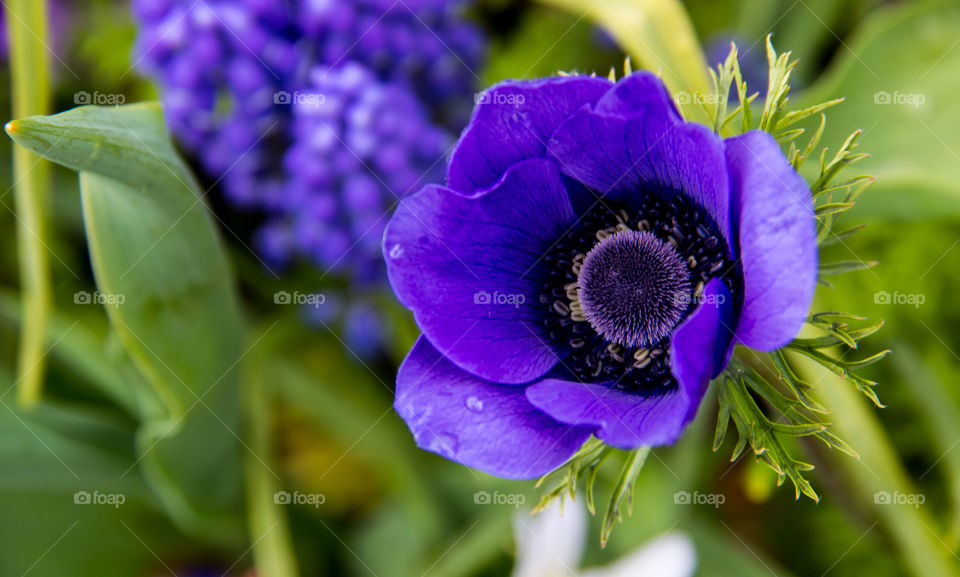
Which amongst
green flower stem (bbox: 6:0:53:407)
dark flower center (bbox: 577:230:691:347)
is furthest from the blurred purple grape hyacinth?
dark flower center (bbox: 577:230:691:347)

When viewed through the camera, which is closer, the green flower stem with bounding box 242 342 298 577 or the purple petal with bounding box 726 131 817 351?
the purple petal with bounding box 726 131 817 351

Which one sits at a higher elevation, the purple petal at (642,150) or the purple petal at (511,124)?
the purple petal at (511,124)

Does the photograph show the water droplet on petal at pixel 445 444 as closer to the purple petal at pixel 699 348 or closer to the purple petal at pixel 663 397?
the purple petal at pixel 663 397

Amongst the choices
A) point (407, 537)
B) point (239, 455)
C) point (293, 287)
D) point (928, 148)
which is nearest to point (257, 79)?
point (293, 287)

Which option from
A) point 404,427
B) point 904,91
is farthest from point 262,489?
point 904,91

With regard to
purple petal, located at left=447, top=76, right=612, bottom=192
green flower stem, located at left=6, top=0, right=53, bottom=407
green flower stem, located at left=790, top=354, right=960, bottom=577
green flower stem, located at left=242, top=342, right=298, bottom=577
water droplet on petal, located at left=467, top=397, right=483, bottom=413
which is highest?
green flower stem, located at left=6, top=0, right=53, bottom=407

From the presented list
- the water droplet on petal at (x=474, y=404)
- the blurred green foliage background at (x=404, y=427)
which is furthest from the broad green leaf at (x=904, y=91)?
the water droplet on petal at (x=474, y=404)

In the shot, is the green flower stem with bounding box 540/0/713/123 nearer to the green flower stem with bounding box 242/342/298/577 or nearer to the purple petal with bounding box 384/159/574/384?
the purple petal with bounding box 384/159/574/384

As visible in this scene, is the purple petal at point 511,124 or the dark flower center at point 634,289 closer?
the purple petal at point 511,124
